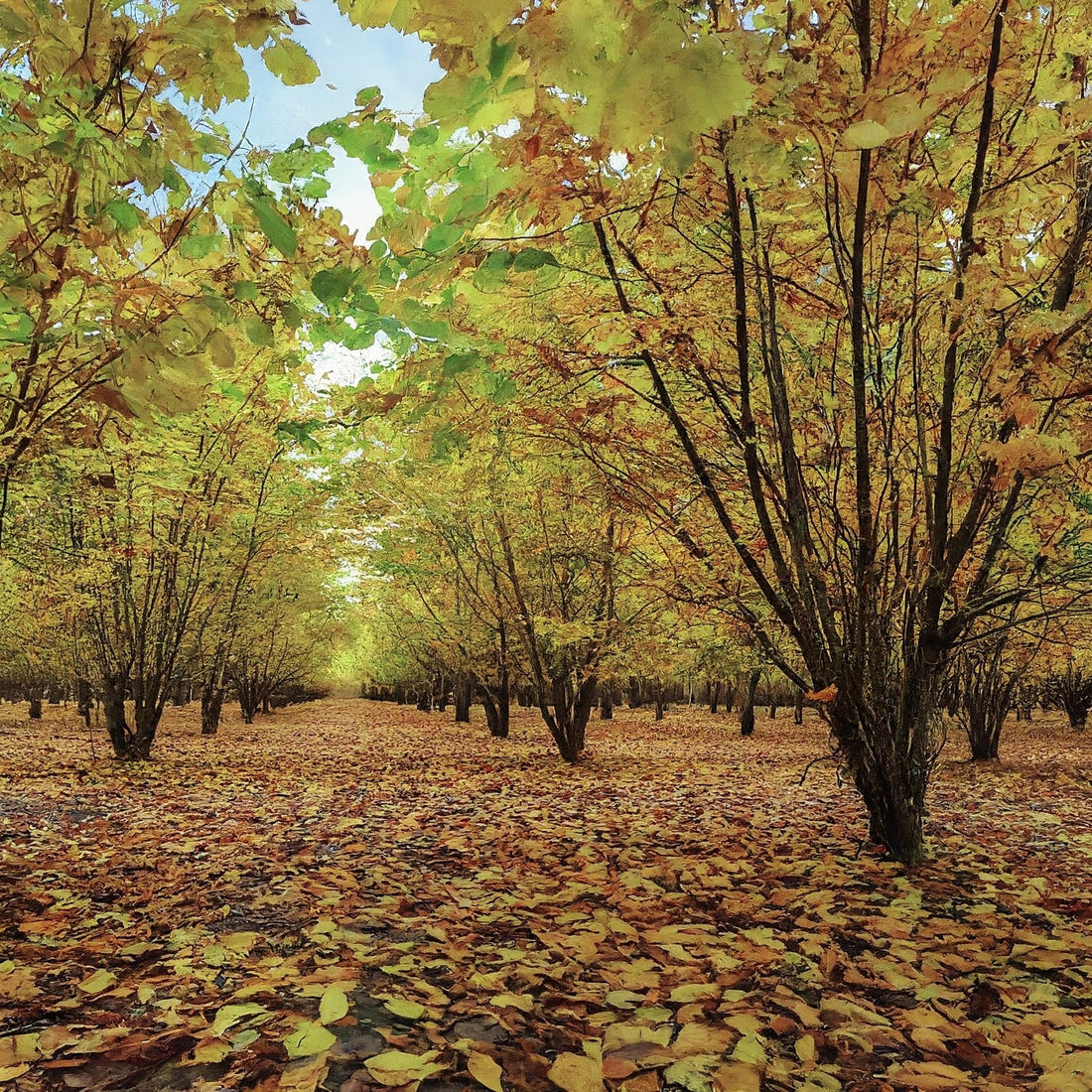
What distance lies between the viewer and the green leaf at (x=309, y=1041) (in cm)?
191

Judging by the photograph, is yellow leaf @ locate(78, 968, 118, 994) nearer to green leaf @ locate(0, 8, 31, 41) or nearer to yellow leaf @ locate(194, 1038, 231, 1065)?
yellow leaf @ locate(194, 1038, 231, 1065)

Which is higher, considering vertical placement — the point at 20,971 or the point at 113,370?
the point at 113,370

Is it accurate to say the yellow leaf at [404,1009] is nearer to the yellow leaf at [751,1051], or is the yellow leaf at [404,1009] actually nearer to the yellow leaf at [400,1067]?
the yellow leaf at [400,1067]

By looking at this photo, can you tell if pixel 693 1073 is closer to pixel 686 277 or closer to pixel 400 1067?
pixel 400 1067

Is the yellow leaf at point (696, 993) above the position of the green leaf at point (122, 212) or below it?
below

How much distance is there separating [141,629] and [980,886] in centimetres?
945

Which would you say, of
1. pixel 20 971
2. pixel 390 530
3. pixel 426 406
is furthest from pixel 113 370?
pixel 390 530

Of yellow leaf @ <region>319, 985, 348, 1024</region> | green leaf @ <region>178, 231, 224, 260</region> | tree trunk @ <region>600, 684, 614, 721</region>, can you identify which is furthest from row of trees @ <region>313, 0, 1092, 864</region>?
tree trunk @ <region>600, 684, 614, 721</region>

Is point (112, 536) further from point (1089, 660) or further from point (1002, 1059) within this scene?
point (1089, 660)

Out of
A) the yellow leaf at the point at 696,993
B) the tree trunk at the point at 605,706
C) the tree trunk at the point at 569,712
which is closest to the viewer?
the yellow leaf at the point at 696,993

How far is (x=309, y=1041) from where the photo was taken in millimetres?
1954

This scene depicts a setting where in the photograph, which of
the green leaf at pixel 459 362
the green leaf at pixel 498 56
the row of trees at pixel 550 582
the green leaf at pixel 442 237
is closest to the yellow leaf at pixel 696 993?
the green leaf at pixel 459 362

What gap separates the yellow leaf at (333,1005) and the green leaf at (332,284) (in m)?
2.18

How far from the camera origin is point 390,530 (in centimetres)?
1123
